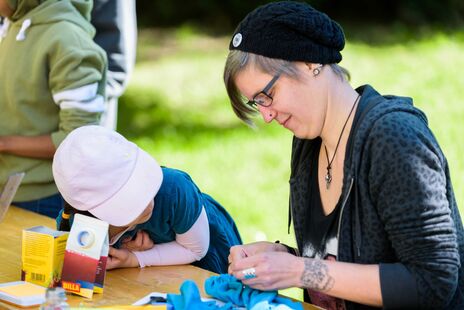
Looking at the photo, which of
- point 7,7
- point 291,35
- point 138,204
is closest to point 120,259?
point 138,204

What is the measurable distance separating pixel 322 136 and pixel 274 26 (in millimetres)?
375

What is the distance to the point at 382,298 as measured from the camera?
2248mm

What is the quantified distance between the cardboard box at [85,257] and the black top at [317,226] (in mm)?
618

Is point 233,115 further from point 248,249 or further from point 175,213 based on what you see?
point 248,249

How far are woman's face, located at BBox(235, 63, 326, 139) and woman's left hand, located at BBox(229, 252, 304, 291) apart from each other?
15.2 inches

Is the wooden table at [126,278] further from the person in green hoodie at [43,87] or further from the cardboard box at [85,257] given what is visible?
the person in green hoodie at [43,87]

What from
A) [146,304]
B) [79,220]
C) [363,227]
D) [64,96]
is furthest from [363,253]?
[64,96]

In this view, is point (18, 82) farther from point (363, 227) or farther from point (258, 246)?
point (363, 227)

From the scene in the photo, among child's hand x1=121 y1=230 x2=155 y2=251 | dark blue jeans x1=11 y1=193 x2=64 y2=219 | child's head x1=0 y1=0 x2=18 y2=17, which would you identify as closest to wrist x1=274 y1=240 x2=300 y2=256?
child's hand x1=121 y1=230 x2=155 y2=251

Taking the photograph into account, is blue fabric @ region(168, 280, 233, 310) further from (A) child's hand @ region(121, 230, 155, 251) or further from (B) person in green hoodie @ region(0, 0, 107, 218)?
(B) person in green hoodie @ region(0, 0, 107, 218)

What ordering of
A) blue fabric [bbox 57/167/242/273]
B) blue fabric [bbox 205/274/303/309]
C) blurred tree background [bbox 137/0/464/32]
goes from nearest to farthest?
blue fabric [bbox 205/274/303/309] < blue fabric [bbox 57/167/242/273] < blurred tree background [bbox 137/0/464/32]

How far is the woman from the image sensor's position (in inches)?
87.7

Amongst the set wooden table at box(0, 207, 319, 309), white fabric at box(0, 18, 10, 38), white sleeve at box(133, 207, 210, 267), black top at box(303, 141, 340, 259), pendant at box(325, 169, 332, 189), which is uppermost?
white fabric at box(0, 18, 10, 38)

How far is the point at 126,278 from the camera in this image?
272 cm
